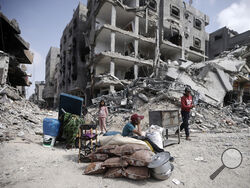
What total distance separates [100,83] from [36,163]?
1232 cm

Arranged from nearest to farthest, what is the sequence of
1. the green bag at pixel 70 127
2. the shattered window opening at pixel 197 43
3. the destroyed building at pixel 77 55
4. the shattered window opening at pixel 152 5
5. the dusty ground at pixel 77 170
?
the dusty ground at pixel 77 170, the green bag at pixel 70 127, the shattered window opening at pixel 152 5, the destroyed building at pixel 77 55, the shattered window opening at pixel 197 43

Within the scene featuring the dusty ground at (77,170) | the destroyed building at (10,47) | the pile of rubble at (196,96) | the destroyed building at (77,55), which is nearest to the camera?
the dusty ground at (77,170)

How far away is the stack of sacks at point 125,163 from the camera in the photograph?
243 cm

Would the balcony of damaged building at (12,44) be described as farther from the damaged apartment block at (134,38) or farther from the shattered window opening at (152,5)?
the shattered window opening at (152,5)

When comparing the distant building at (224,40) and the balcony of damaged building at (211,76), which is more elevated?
the distant building at (224,40)

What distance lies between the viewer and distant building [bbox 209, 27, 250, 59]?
78.0 ft

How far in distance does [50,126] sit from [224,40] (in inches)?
1276

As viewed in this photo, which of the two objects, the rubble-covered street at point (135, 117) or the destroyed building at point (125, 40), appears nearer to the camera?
the rubble-covered street at point (135, 117)

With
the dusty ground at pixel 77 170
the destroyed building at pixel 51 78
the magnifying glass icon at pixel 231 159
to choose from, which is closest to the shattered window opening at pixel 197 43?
the dusty ground at pixel 77 170

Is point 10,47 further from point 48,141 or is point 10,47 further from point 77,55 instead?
point 48,141

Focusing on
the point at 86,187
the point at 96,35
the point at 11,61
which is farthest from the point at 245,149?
the point at 96,35

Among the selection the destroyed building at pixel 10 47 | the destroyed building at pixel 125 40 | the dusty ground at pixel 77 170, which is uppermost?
the destroyed building at pixel 125 40

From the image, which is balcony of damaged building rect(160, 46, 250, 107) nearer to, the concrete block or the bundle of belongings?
the concrete block

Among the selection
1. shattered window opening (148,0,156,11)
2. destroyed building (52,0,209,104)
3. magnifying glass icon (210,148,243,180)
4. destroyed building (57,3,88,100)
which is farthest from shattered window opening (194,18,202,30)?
magnifying glass icon (210,148,243,180)
